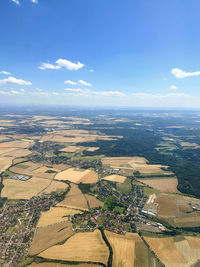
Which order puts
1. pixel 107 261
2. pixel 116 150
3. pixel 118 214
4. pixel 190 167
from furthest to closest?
pixel 116 150, pixel 190 167, pixel 118 214, pixel 107 261

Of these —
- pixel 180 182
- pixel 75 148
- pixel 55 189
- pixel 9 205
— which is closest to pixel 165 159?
pixel 180 182

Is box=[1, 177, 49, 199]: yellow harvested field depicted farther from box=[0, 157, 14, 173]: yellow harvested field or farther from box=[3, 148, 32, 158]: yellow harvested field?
box=[3, 148, 32, 158]: yellow harvested field

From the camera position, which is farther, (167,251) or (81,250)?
(167,251)

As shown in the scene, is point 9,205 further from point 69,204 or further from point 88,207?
point 88,207

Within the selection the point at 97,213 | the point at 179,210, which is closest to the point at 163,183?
the point at 179,210

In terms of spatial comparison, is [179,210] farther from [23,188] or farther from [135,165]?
[23,188]

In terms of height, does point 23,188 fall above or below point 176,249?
above

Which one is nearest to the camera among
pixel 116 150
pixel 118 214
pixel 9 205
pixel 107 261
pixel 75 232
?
pixel 107 261
